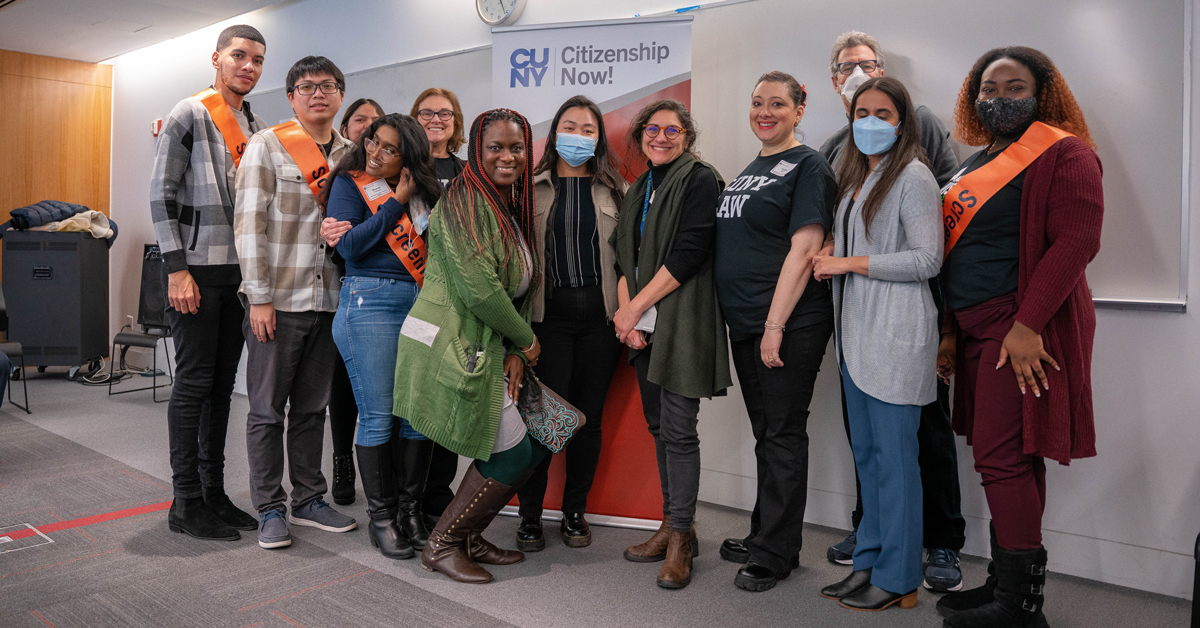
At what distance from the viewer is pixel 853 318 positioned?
7.37ft

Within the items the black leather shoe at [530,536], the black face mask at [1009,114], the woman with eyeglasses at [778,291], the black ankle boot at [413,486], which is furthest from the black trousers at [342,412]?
the black face mask at [1009,114]

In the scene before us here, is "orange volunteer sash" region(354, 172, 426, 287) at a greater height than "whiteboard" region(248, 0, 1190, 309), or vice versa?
"whiteboard" region(248, 0, 1190, 309)

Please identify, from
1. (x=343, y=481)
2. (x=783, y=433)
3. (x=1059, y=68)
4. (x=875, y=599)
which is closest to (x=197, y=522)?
(x=343, y=481)

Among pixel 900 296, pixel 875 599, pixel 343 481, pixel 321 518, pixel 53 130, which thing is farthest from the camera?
pixel 53 130

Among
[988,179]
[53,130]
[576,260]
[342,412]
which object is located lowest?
[342,412]

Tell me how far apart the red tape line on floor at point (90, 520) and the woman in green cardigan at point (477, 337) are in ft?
4.51

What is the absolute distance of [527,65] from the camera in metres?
3.16

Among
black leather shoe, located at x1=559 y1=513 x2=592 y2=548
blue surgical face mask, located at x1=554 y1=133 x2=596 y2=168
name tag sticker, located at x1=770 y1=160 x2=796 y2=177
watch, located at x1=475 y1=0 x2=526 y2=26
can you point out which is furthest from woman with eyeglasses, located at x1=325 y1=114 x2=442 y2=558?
watch, located at x1=475 y1=0 x2=526 y2=26

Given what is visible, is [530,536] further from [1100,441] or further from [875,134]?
[1100,441]

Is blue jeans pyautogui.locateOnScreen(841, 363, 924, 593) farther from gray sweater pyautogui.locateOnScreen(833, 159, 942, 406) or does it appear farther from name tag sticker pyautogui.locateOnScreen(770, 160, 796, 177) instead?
name tag sticker pyautogui.locateOnScreen(770, 160, 796, 177)

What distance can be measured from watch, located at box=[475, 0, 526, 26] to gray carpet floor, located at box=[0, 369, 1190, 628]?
8.38ft

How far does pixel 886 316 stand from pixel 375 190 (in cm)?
165

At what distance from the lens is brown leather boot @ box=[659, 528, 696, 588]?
2445mm

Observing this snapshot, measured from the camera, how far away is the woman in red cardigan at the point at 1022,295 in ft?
6.47
